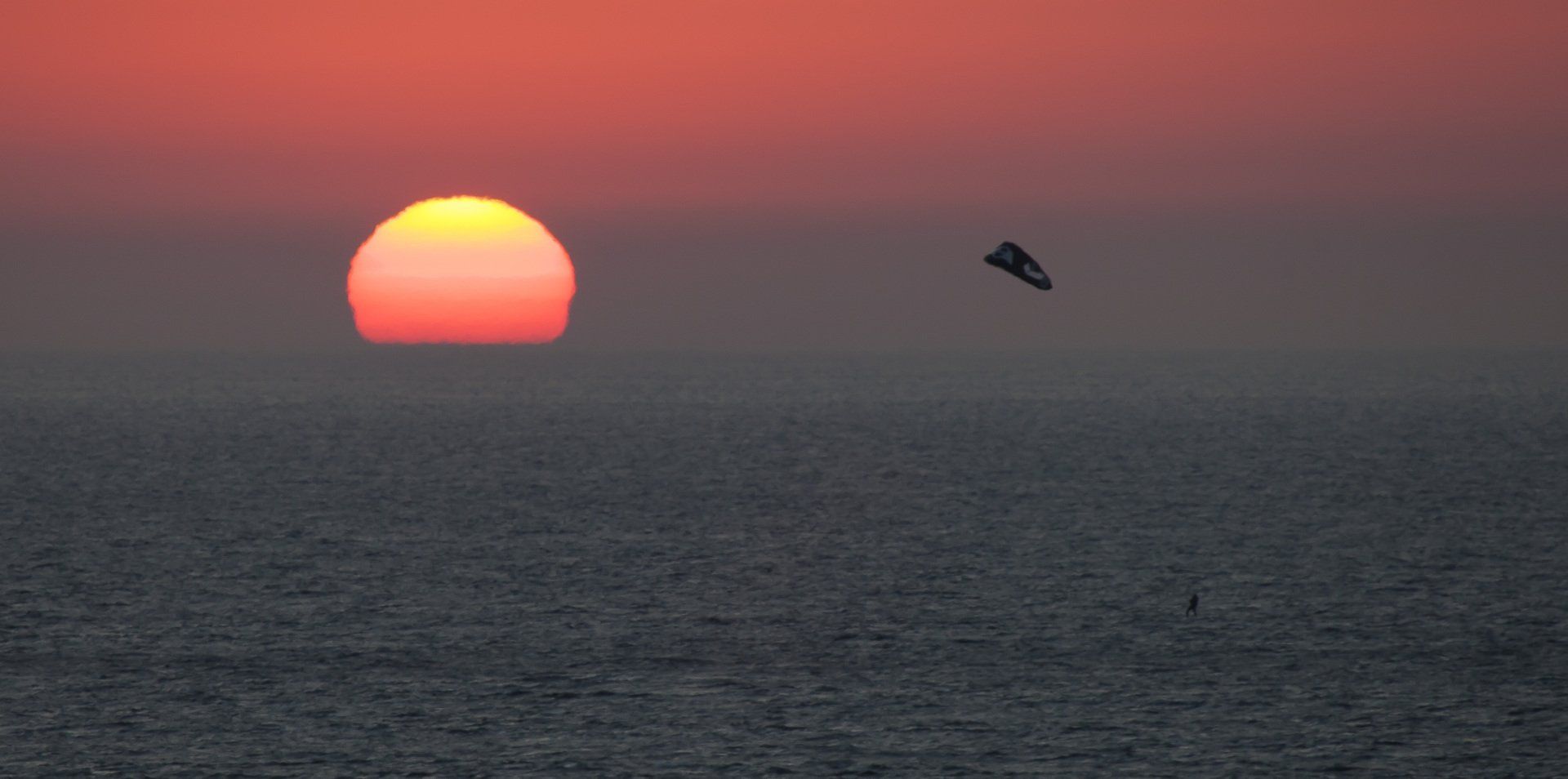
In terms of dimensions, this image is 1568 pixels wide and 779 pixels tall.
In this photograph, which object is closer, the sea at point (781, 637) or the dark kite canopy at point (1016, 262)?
the dark kite canopy at point (1016, 262)

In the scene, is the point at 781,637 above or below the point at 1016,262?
A: below

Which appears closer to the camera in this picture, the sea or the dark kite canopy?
the dark kite canopy

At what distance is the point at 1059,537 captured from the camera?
11819 centimetres

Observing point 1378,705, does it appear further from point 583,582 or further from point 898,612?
point 583,582

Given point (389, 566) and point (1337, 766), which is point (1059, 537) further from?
point (1337, 766)

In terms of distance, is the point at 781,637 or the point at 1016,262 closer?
the point at 1016,262

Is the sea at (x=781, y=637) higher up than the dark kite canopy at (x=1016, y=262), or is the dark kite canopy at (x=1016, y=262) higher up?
the dark kite canopy at (x=1016, y=262)

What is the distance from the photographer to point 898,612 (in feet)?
286

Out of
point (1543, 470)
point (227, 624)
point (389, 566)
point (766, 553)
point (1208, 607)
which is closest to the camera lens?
point (227, 624)

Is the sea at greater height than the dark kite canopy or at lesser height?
lesser

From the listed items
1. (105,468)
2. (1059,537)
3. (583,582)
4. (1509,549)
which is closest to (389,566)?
(583,582)

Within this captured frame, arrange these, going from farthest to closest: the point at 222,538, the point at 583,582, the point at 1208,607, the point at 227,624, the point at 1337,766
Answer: the point at 222,538 < the point at 583,582 < the point at 1208,607 < the point at 227,624 < the point at 1337,766

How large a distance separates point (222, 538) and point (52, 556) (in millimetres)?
13366

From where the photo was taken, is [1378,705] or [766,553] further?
[766,553]
